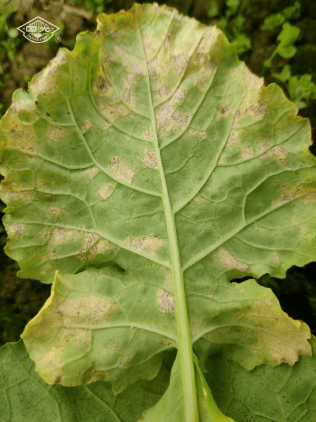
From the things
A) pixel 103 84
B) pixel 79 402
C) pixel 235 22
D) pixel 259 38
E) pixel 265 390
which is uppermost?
pixel 103 84

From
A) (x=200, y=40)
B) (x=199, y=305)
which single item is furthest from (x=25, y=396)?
(x=200, y=40)

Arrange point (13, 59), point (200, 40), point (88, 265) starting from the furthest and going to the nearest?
point (13, 59) < point (88, 265) < point (200, 40)

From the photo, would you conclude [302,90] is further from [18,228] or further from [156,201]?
[18,228]

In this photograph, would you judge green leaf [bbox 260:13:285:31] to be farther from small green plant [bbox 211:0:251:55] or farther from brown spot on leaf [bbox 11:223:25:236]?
brown spot on leaf [bbox 11:223:25:236]

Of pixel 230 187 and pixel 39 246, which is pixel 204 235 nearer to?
pixel 230 187

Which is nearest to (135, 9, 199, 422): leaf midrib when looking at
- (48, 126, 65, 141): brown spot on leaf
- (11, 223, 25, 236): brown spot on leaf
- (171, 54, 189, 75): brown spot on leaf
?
(171, 54, 189, 75): brown spot on leaf

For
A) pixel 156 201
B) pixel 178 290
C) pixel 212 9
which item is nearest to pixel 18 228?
pixel 156 201

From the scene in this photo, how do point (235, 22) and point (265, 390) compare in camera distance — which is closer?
point (265, 390)

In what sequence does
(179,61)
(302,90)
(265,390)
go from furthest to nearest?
1. (302,90)
2. (265,390)
3. (179,61)
